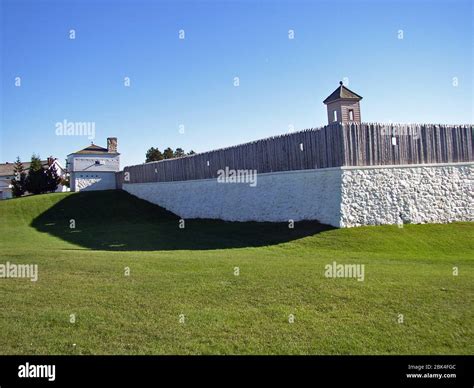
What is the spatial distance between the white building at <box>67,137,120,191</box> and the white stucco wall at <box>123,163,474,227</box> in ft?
114

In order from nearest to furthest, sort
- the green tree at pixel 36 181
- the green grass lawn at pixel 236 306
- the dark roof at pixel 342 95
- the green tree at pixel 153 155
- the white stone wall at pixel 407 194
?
the green grass lawn at pixel 236 306 < the white stone wall at pixel 407 194 < the dark roof at pixel 342 95 < the green tree at pixel 36 181 < the green tree at pixel 153 155

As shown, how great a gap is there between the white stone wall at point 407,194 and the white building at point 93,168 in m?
43.1

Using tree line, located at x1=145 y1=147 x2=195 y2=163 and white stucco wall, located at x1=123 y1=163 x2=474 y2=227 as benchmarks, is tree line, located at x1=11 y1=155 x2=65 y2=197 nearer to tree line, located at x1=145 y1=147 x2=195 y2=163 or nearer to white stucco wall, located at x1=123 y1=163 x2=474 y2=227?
tree line, located at x1=145 y1=147 x2=195 y2=163

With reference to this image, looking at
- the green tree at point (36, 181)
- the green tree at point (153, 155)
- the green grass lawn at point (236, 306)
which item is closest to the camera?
the green grass lawn at point (236, 306)

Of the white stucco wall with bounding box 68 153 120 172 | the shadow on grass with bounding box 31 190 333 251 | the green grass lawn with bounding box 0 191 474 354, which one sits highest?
the white stucco wall with bounding box 68 153 120 172

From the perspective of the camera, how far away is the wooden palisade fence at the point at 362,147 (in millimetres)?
22328

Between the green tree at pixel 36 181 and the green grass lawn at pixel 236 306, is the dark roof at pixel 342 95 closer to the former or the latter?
the green grass lawn at pixel 236 306

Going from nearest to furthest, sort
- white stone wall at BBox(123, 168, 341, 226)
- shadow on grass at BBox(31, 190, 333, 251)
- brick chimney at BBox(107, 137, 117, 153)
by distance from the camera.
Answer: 1. shadow on grass at BBox(31, 190, 333, 251)
2. white stone wall at BBox(123, 168, 341, 226)
3. brick chimney at BBox(107, 137, 117, 153)

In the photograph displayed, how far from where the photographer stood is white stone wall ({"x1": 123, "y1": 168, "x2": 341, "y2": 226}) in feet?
73.3

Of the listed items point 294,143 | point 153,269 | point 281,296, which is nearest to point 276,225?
point 294,143

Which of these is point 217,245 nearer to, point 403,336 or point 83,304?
point 83,304

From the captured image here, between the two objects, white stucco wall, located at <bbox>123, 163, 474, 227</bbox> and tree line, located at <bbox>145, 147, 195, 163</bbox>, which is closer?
white stucco wall, located at <bbox>123, 163, 474, 227</bbox>

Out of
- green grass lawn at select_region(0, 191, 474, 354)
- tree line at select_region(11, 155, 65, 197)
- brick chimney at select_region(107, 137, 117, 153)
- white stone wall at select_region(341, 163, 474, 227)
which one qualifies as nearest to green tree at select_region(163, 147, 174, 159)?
brick chimney at select_region(107, 137, 117, 153)

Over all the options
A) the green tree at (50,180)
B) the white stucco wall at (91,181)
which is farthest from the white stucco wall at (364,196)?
the green tree at (50,180)
